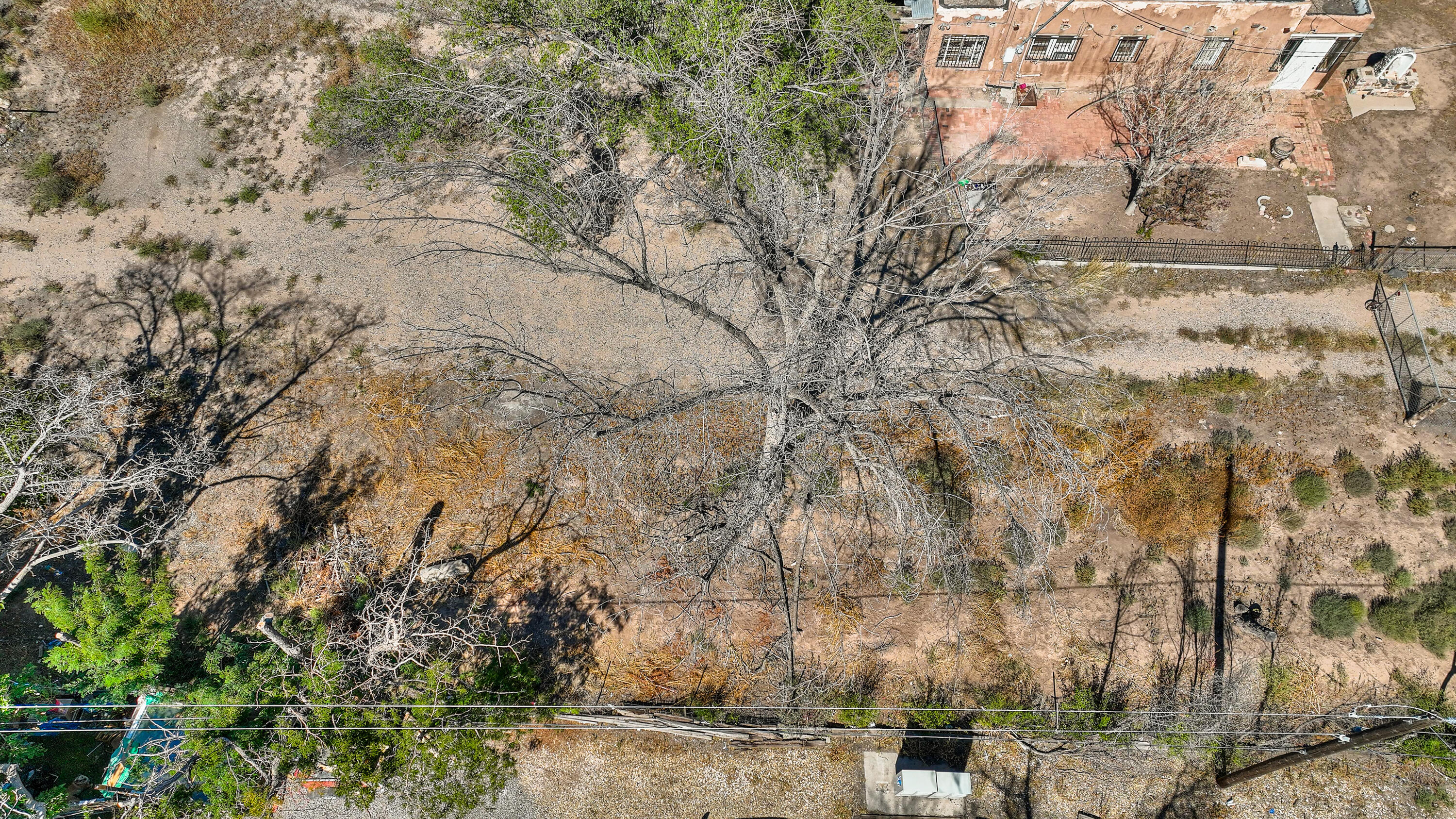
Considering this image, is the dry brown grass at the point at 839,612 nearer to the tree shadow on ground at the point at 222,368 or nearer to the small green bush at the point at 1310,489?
the small green bush at the point at 1310,489

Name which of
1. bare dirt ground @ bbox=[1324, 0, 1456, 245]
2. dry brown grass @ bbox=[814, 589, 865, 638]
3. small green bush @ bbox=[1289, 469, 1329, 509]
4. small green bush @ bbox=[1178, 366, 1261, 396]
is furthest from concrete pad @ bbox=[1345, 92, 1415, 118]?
dry brown grass @ bbox=[814, 589, 865, 638]

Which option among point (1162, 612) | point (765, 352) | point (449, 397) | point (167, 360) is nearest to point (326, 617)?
point (449, 397)

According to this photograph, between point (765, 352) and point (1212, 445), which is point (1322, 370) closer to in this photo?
point (1212, 445)

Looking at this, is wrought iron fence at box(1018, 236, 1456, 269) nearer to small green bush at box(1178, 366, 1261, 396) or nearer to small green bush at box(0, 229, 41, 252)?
small green bush at box(1178, 366, 1261, 396)

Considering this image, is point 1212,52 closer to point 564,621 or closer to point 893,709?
point 893,709

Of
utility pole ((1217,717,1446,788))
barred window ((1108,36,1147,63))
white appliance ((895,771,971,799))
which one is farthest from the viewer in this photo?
barred window ((1108,36,1147,63))

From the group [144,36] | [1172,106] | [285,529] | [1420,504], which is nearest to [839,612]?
[285,529]
